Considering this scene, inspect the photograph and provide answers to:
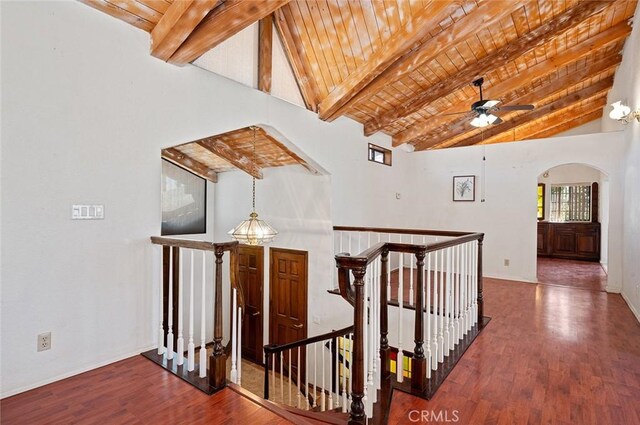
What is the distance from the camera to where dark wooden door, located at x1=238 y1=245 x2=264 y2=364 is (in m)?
6.37

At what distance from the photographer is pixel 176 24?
262 centimetres

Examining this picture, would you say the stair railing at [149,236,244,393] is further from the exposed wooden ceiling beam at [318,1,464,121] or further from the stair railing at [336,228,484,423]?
the exposed wooden ceiling beam at [318,1,464,121]

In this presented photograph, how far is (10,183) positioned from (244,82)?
2.40 metres

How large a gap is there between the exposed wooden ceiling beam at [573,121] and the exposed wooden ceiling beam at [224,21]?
8.54 meters

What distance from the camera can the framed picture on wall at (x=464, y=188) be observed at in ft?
22.7

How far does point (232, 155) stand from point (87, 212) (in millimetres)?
3329

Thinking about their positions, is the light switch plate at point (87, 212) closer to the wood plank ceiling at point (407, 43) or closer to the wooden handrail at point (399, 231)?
the wood plank ceiling at point (407, 43)

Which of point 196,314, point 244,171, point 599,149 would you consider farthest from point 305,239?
point 599,149

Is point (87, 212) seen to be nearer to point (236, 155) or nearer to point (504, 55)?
point (236, 155)

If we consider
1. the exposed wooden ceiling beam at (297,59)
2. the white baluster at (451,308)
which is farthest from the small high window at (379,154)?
the white baluster at (451,308)

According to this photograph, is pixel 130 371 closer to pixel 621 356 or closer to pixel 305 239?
pixel 305 239

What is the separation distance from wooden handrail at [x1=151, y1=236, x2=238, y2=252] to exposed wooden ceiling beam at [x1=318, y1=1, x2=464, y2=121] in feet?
8.75

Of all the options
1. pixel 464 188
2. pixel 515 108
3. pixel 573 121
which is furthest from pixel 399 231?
pixel 573 121

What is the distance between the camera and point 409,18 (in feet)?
11.2
